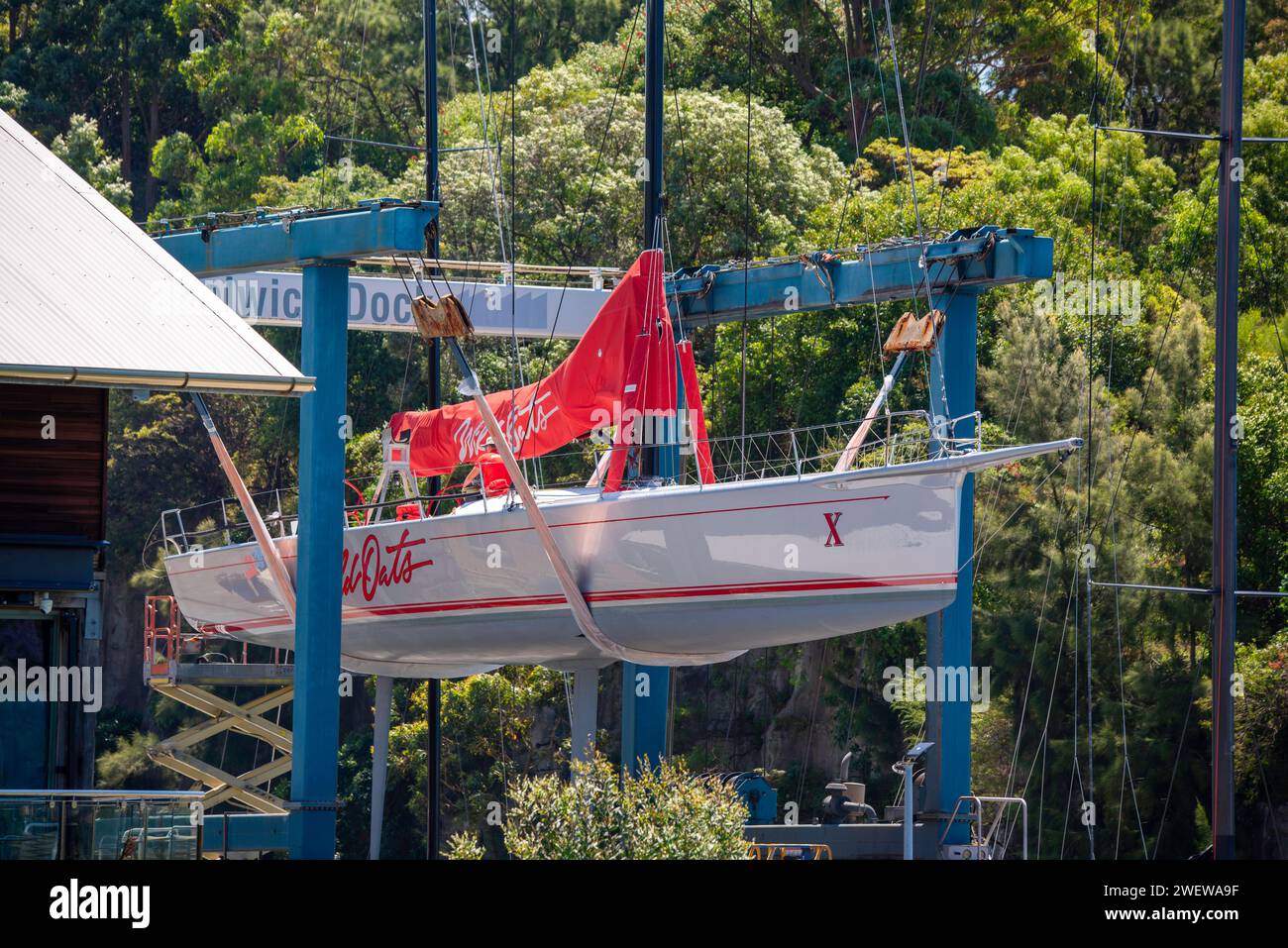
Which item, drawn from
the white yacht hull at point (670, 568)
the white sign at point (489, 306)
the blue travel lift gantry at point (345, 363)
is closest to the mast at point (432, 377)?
the white sign at point (489, 306)

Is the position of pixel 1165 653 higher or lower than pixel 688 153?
lower

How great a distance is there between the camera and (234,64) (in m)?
54.1

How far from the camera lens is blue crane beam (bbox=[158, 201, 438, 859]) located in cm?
1917

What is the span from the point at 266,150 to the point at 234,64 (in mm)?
4420

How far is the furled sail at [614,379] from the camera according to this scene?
20.7 m

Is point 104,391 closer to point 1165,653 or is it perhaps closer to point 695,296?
point 695,296

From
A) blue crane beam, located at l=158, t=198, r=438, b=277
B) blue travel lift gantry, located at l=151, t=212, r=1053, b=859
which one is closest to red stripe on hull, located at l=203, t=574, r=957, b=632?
blue travel lift gantry, located at l=151, t=212, r=1053, b=859

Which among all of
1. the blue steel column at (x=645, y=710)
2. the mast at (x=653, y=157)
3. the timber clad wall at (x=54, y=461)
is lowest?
the blue steel column at (x=645, y=710)

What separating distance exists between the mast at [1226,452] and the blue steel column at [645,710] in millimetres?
6193

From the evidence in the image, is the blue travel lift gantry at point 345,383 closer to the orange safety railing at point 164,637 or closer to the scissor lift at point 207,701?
the scissor lift at point 207,701

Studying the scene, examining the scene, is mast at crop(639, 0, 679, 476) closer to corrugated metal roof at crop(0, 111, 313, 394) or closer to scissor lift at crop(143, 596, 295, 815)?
corrugated metal roof at crop(0, 111, 313, 394)

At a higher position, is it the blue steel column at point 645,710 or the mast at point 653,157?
the mast at point 653,157

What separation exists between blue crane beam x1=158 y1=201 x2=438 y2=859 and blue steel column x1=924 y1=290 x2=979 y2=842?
5683mm
